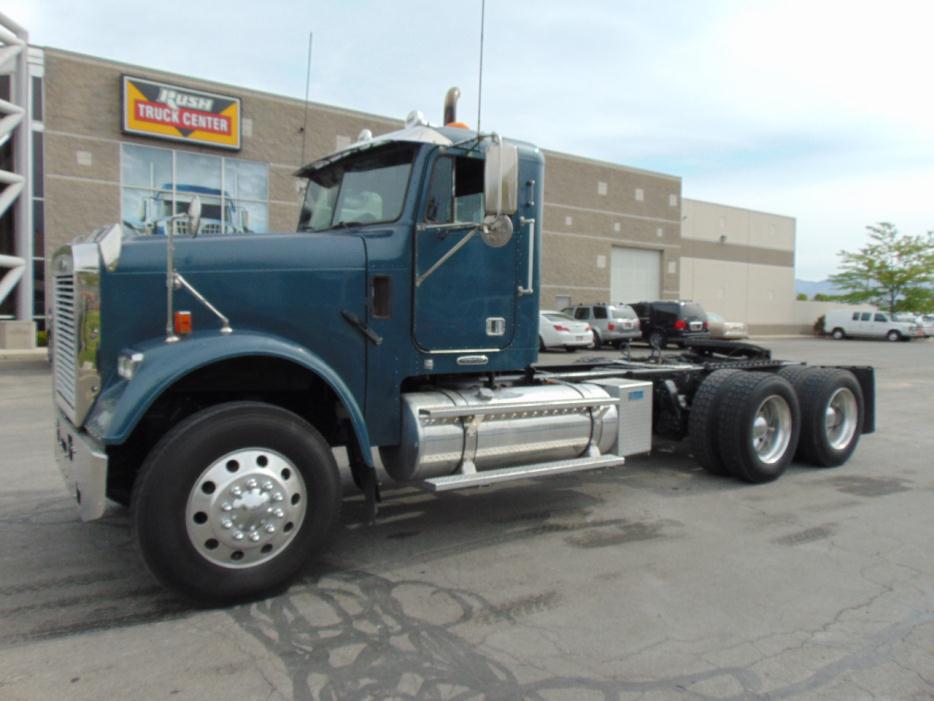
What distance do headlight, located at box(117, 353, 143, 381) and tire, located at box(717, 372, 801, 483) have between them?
4.73 m

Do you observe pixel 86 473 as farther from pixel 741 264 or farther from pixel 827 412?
pixel 741 264

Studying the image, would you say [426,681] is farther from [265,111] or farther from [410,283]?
[265,111]

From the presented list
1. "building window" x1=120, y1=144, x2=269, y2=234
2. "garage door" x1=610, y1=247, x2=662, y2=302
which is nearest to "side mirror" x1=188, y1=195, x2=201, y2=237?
"building window" x1=120, y1=144, x2=269, y2=234

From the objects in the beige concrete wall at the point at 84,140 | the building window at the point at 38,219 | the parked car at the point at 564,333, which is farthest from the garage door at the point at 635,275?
the building window at the point at 38,219

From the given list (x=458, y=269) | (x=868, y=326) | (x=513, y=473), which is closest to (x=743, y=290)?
(x=868, y=326)

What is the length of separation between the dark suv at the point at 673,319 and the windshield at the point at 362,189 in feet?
67.0

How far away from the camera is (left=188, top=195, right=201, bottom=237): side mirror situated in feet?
12.9

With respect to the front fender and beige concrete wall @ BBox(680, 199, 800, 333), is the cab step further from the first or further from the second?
beige concrete wall @ BBox(680, 199, 800, 333)

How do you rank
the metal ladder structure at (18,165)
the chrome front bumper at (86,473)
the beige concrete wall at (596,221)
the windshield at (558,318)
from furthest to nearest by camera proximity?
the beige concrete wall at (596,221)
the windshield at (558,318)
the metal ladder structure at (18,165)
the chrome front bumper at (86,473)

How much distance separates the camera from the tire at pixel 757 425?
629 centimetres

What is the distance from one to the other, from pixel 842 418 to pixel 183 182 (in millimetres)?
22017

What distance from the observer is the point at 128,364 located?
12.1 ft

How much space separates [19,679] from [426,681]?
1648mm

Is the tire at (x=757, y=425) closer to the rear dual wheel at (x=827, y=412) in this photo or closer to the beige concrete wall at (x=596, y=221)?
the rear dual wheel at (x=827, y=412)
